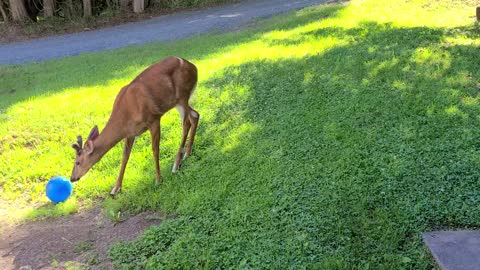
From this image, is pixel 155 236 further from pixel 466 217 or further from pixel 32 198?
pixel 466 217

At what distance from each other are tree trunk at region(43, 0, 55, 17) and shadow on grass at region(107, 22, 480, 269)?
37.3 ft

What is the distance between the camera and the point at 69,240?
474 centimetres

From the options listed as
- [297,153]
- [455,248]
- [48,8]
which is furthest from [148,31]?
[455,248]

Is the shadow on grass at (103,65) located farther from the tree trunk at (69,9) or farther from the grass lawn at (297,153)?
the tree trunk at (69,9)

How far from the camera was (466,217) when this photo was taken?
4047mm

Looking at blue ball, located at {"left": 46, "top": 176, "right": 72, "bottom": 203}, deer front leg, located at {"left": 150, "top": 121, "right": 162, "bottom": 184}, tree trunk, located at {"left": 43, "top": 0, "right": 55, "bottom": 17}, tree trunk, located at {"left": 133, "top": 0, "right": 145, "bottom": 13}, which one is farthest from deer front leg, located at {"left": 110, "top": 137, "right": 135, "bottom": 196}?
tree trunk, located at {"left": 43, "top": 0, "right": 55, "bottom": 17}

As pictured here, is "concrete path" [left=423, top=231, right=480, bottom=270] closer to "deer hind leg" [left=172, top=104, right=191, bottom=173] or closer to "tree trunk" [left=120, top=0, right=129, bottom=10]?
"deer hind leg" [left=172, top=104, right=191, bottom=173]

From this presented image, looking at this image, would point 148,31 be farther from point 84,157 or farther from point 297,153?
point 297,153

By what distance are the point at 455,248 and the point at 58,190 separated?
3.90 m

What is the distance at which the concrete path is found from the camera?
11.4 feet

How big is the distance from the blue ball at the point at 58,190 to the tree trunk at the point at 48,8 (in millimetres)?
12982

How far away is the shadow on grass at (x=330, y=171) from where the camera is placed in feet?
13.3

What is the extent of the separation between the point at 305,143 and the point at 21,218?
3129 millimetres

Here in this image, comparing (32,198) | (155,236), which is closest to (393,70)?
(155,236)
